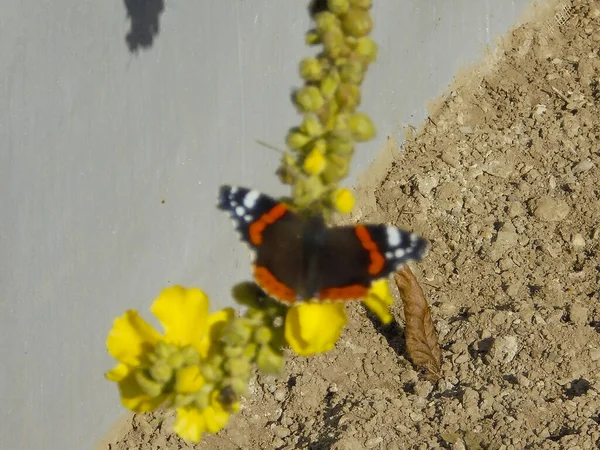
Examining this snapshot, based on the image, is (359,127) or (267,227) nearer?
(359,127)

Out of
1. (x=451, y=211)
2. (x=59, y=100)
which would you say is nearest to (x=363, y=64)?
(x=59, y=100)

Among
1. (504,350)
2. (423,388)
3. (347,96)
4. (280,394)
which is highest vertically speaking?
(347,96)

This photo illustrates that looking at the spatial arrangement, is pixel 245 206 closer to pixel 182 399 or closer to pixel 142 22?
pixel 182 399

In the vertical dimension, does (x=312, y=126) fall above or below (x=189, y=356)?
above

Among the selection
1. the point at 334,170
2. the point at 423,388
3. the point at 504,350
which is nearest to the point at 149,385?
the point at 334,170

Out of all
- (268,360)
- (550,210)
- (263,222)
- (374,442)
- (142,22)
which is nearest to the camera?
(268,360)

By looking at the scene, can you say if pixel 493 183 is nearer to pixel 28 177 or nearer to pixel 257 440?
pixel 257 440

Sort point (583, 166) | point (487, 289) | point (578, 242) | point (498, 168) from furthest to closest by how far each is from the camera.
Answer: point (498, 168)
point (583, 166)
point (578, 242)
point (487, 289)

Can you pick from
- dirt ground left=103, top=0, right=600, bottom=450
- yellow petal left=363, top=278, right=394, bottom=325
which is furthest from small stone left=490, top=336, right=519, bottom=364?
yellow petal left=363, top=278, right=394, bottom=325
